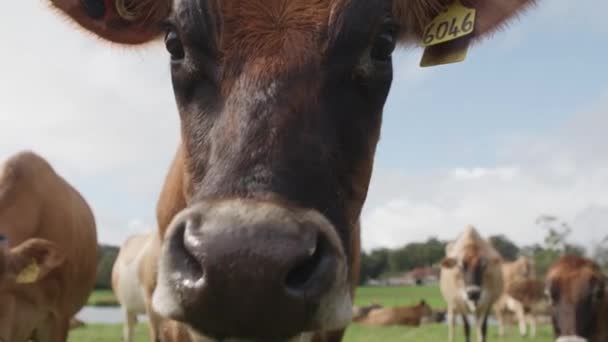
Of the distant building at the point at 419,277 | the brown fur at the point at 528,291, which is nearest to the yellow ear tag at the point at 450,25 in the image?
the brown fur at the point at 528,291

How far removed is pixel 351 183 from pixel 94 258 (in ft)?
21.2

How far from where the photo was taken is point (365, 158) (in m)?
2.96

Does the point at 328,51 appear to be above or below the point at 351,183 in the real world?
above

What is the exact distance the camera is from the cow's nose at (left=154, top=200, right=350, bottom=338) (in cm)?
196

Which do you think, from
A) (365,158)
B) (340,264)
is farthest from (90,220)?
(340,264)

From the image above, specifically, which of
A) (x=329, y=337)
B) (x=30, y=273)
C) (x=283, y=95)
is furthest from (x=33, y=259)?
(x=283, y=95)

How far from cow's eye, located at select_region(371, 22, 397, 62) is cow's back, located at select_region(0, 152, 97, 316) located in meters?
5.50

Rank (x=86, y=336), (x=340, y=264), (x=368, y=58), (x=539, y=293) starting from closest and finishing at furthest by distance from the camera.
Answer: (x=340, y=264) < (x=368, y=58) < (x=539, y=293) < (x=86, y=336)

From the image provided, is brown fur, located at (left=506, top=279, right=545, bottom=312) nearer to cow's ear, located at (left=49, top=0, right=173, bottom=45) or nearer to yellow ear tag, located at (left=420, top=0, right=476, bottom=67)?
yellow ear tag, located at (left=420, top=0, right=476, bottom=67)

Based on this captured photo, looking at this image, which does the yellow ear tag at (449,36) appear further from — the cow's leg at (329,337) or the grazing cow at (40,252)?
the grazing cow at (40,252)

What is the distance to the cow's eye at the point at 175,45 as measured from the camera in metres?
3.00

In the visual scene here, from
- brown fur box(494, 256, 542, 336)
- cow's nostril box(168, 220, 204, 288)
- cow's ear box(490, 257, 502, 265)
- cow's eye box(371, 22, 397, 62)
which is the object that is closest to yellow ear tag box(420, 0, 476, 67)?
cow's eye box(371, 22, 397, 62)

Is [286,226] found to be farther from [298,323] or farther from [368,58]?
[368,58]

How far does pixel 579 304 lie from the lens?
8.66 meters
